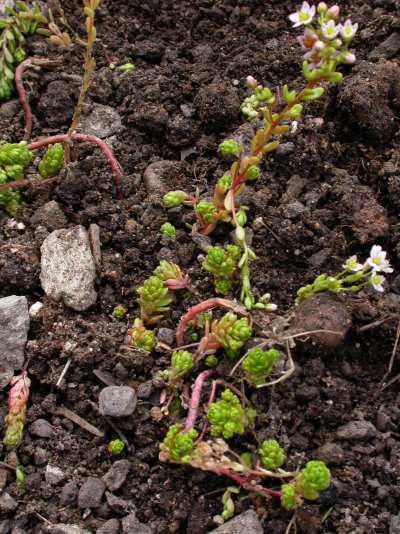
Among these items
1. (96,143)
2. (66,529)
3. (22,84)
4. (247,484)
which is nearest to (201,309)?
(247,484)

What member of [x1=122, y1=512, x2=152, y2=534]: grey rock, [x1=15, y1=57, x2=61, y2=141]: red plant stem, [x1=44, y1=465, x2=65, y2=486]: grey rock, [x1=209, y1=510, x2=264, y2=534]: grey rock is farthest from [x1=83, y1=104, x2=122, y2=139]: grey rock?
[x1=209, y1=510, x2=264, y2=534]: grey rock

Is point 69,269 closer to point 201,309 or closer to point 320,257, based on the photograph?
point 201,309

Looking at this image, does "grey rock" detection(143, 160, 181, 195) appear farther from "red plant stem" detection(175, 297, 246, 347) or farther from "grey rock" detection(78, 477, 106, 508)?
"grey rock" detection(78, 477, 106, 508)

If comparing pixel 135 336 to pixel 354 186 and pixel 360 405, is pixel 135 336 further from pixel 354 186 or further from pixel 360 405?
pixel 354 186

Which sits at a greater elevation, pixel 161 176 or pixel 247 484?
pixel 161 176

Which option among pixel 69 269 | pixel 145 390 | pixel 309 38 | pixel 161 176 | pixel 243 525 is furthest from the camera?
pixel 161 176

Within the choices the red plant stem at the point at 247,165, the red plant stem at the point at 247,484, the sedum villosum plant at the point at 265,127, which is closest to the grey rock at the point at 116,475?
the red plant stem at the point at 247,484

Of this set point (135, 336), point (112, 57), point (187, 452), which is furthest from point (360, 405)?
point (112, 57)
